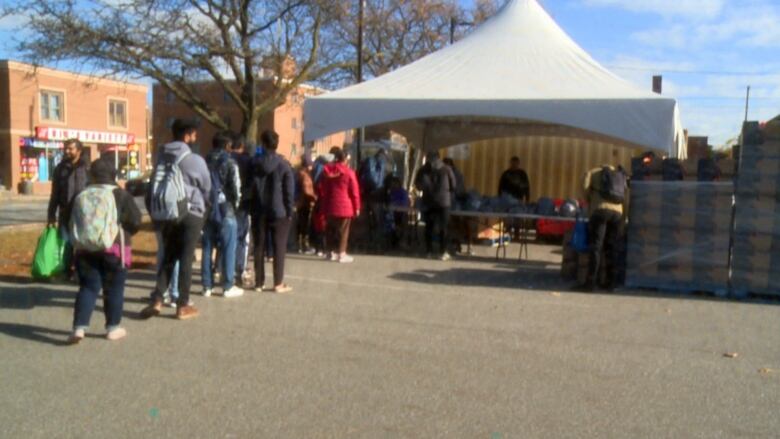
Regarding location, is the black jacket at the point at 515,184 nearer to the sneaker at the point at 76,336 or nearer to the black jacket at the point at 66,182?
the black jacket at the point at 66,182

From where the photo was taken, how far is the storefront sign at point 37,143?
4247 cm

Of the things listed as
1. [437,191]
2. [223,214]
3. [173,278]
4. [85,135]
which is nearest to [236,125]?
[85,135]

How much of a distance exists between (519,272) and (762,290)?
10.5 ft

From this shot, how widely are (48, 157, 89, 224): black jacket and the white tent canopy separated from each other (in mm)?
4303

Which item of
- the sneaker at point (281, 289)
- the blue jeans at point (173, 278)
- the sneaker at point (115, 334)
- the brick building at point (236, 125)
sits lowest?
the sneaker at point (115, 334)

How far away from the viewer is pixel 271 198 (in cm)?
902

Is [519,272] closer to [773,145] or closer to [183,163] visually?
[773,145]

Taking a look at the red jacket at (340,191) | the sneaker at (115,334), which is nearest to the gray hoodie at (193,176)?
the sneaker at (115,334)

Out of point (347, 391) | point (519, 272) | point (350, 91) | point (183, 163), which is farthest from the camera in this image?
point (350, 91)

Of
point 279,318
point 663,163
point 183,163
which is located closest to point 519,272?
point 663,163

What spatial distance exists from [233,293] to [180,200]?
189 cm

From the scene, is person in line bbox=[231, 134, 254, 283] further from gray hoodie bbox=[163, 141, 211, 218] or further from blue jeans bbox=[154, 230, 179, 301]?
gray hoodie bbox=[163, 141, 211, 218]

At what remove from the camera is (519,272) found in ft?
37.3

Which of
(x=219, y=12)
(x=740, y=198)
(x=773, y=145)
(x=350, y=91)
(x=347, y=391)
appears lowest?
(x=347, y=391)
